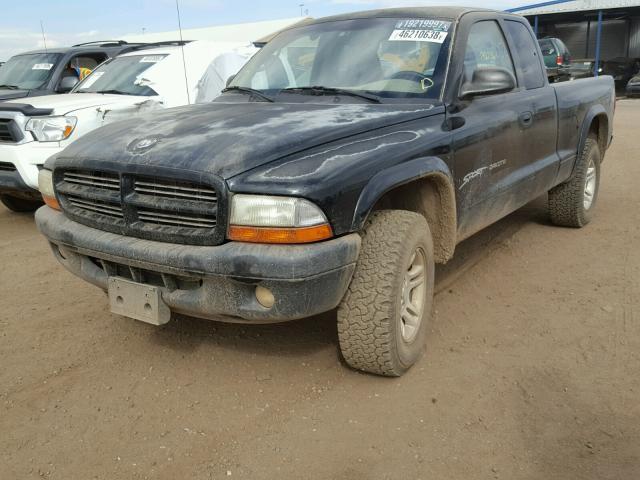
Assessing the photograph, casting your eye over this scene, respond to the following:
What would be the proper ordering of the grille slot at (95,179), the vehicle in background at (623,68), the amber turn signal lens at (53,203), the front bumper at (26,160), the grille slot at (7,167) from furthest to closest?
the vehicle in background at (623,68) → the grille slot at (7,167) → the front bumper at (26,160) → the amber turn signal lens at (53,203) → the grille slot at (95,179)

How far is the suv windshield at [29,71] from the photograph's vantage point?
7988 millimetres

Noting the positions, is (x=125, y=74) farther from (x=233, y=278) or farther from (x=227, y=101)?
(x=233, y=278)

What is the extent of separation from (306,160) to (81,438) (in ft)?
4.99

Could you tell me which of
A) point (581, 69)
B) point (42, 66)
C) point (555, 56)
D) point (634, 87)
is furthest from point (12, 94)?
point (581, 69)

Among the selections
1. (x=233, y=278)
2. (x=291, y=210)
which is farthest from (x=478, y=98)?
(x=233, y=278)

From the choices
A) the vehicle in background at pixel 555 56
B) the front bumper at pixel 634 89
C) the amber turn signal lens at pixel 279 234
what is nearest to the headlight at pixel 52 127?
the amber turn signal lens at pixel 279 234

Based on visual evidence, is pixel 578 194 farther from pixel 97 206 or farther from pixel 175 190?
pixel 97 206

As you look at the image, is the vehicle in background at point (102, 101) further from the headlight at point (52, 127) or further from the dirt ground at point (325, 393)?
the dirt ground at point (325, 393)

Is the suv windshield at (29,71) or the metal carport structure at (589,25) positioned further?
the metal carport structure at (589,25)

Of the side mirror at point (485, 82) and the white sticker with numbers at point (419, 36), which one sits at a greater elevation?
the white sticker with numbers at point (419, 36)

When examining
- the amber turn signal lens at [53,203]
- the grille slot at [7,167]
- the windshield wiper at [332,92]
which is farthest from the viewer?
the grille slot at [7,167]

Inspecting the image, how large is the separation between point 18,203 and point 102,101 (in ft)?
5.23

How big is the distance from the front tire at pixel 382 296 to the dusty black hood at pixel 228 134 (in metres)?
0.49

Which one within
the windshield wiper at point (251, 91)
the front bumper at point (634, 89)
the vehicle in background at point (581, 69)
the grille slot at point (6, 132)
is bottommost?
the front bumper at point (634, 89)
